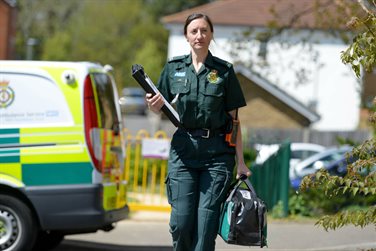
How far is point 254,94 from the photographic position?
3625 cm

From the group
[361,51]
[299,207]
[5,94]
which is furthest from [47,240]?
[361,51]

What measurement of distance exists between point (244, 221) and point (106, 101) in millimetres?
4003

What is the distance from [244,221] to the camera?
5453mm

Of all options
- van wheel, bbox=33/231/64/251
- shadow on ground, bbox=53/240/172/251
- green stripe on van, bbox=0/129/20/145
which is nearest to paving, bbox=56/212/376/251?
shadow on ground, bbox=53/240/172/251

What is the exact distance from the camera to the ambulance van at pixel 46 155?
8391 millimetres

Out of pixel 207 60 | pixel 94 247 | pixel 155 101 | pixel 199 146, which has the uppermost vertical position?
pixel 207 60

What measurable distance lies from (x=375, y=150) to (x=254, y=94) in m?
30.6

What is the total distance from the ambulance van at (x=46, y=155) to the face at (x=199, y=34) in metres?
3.04

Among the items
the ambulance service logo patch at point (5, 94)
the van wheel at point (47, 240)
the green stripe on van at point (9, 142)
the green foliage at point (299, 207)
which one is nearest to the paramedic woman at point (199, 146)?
the green stripe on van at point (9, 142)

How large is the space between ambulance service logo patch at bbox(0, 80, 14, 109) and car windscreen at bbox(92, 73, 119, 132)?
874 mm

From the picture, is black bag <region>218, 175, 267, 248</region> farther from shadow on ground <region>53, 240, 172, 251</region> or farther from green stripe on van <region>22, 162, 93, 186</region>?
shadow on ground <region>53, 240, 172, 251</region>

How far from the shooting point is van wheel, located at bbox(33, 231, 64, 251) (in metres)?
9.45

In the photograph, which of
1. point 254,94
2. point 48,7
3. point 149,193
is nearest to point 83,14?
point 48,7

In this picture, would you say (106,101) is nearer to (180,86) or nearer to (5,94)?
(5,94)
